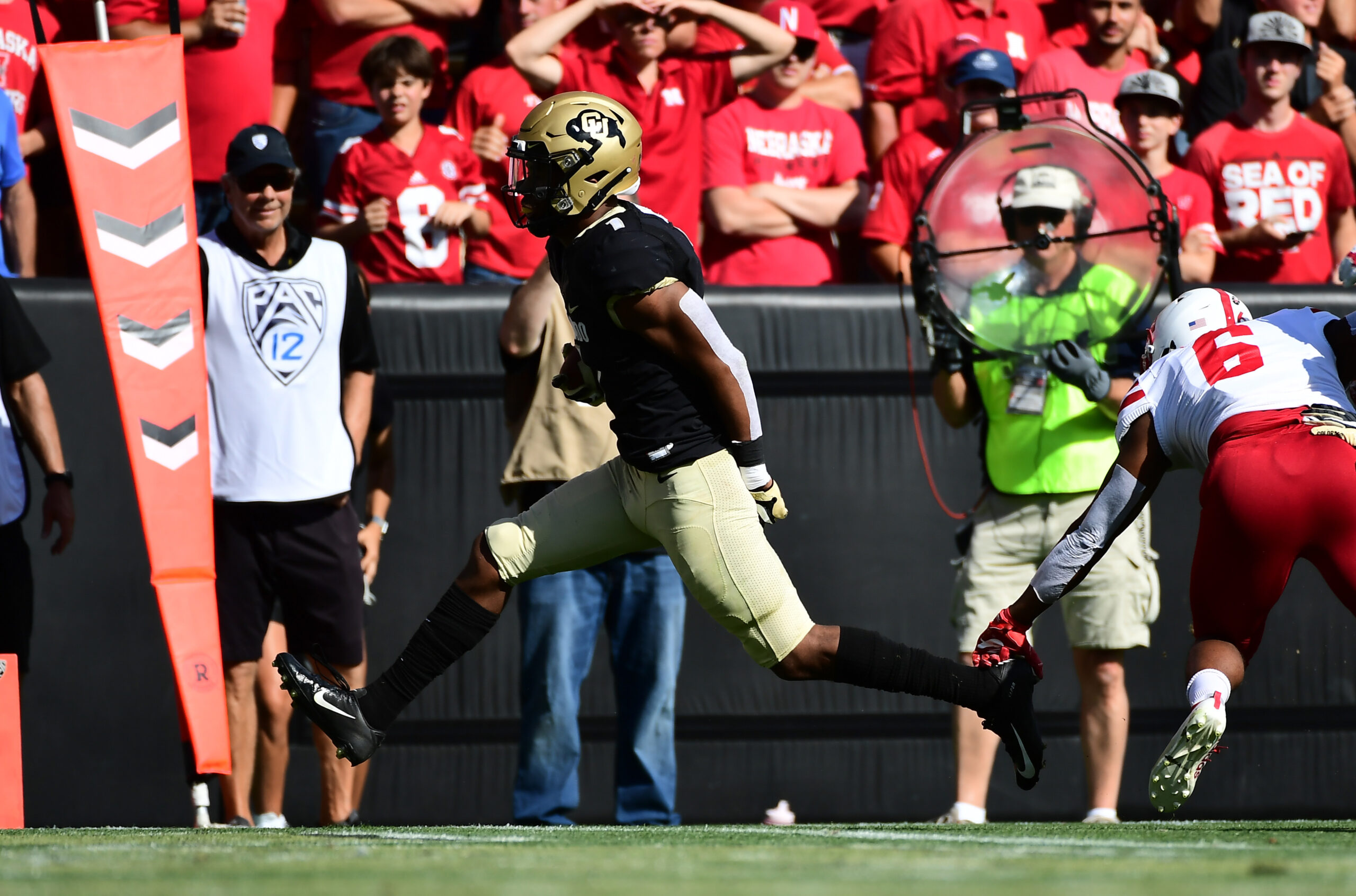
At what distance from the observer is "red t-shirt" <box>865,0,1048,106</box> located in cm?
778

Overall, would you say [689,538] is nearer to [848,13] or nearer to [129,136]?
[129,136]

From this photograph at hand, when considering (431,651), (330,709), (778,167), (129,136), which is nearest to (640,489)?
(431,651)

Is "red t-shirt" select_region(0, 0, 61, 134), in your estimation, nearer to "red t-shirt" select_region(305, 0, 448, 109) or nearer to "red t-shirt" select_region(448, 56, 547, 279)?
"red t-shirt" select_region(305, 0, 448, 109)

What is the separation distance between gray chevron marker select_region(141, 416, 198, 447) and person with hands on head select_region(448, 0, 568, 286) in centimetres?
165

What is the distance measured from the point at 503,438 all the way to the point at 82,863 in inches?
124

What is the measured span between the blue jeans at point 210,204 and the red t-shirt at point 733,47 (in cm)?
213

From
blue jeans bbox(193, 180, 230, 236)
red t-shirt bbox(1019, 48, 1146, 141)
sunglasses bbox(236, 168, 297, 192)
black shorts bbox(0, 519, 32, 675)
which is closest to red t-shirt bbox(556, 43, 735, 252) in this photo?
blue jeans bbox(193, 180, 230, 236)

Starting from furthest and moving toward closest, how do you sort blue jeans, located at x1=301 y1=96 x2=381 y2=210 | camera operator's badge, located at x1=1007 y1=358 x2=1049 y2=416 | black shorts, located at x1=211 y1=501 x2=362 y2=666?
blue jeans, located at x1=301 y1=96 x2=381 y2=210 → camera operator's badge, located at x1=1007 y1=358 x2=1049 y2=416 → black shorts, located at x1=211 y1=501 x2=362 y2=666

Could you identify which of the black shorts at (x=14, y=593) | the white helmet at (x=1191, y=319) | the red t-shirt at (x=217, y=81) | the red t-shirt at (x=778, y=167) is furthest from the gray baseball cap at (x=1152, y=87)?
the black shorts at (x=14, y=593)

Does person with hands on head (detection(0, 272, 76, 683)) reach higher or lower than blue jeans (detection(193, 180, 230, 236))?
lower

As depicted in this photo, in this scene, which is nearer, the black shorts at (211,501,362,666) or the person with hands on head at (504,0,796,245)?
the black shorts at (211,501,362,666)

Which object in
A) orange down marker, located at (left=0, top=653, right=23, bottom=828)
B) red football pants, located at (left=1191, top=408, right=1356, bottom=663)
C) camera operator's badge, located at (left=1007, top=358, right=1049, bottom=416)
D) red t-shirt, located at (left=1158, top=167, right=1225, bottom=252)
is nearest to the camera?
red football pants, located at (left=1191, top=408, right=1356, bottom=663)

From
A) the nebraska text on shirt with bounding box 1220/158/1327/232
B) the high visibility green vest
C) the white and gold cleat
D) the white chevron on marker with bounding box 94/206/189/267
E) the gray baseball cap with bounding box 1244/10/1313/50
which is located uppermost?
the gray baseball cap with bounding box 1244/10/1313/50

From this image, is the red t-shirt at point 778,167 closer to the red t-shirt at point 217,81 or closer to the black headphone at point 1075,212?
the black headphone at point 1075,212
